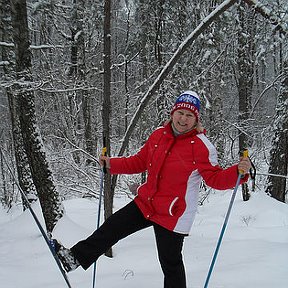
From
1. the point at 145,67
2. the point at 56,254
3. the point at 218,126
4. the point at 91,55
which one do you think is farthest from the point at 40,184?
the point at 91,55

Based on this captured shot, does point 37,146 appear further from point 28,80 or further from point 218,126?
point 218,126

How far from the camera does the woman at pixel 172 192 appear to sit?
2.57m

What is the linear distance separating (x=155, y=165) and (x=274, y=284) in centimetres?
143

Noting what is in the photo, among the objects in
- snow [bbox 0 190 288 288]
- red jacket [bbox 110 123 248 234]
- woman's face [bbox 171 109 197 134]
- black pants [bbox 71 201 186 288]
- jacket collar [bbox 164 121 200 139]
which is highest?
woman's face [bbox 171 109 197 134]

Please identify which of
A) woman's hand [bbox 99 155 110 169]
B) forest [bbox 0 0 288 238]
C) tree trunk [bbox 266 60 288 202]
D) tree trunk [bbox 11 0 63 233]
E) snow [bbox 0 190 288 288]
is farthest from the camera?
tree trunk [bbox 266 60 288 202]

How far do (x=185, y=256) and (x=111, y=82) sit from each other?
6233 millimetres

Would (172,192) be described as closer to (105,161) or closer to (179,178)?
(179,178)

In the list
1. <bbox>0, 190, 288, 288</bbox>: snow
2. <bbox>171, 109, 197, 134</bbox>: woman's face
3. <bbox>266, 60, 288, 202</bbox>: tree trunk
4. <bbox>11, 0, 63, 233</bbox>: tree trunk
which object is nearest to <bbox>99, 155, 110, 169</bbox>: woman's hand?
<bbox>171, 109, 197, 134</bbox>: woman's face

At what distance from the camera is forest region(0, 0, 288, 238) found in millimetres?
4309

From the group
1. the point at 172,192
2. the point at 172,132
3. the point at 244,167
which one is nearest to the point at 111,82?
the point at 172,132

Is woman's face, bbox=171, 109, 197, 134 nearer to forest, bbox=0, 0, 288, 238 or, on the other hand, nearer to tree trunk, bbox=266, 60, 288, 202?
forest, bbox=0, 0, 288, 238

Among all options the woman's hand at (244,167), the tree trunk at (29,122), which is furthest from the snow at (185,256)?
the woman's hand at (244,167)

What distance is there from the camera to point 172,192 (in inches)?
102

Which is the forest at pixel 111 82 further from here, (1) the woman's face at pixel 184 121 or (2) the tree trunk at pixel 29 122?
(1) the woman's face at pixel 184 121
